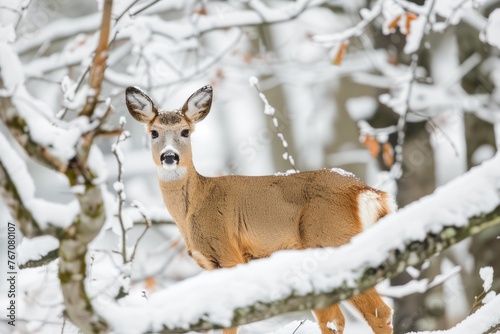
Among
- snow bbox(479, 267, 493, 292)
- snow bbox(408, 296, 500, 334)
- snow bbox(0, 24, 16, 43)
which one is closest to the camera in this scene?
snow bbox(0, 24, 16, 43)

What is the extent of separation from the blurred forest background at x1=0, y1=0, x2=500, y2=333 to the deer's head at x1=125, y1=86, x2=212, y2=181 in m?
0.32

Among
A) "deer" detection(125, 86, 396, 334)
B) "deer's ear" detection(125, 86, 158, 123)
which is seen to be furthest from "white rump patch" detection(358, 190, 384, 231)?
"deer's ear" detection(125, 86, 158, 123)

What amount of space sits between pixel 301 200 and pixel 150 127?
1196 mm

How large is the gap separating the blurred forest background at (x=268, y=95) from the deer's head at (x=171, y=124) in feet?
1.06

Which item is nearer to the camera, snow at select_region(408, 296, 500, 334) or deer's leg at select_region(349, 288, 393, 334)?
snow at select_region(408, 296, 500, 334)

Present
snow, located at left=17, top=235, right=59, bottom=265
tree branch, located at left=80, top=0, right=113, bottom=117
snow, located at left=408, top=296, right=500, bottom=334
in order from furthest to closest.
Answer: snow, located at left=17, top=235, right=59, bottom=265 → snow, located at left=408, top=296, right=500, bottom=334 → tree branch, located at left=80, top=0, right=113, bottom=117

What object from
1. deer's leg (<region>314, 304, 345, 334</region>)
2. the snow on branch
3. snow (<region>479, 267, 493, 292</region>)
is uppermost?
the snow on branch

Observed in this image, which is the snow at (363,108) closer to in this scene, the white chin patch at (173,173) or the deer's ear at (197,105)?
the deer's ear at (197,105)

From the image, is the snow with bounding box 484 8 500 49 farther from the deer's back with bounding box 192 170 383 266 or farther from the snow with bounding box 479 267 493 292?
the snow with bounding box 479 267 493 292

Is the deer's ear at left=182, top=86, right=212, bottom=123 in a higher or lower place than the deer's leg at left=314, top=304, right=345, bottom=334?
higher

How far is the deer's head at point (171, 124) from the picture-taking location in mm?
6262

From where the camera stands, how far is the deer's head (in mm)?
6262

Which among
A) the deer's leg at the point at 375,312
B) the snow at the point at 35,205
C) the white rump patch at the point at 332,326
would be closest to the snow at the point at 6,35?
the snow at the point at 35,205

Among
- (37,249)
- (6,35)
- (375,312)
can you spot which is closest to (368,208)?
(375,312)
